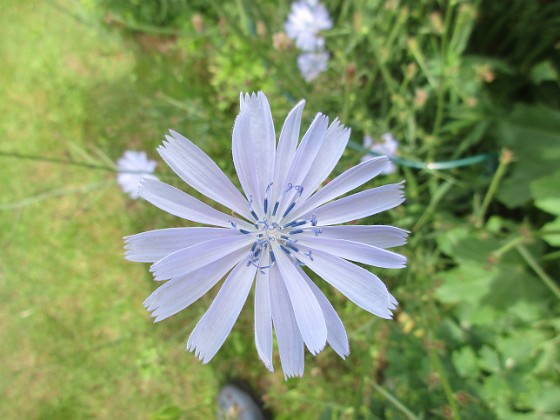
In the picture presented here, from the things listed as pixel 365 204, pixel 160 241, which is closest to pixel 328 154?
pixel 365 204

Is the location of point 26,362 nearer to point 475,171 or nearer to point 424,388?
point 424,388

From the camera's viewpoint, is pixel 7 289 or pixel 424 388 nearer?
pixel 424 388

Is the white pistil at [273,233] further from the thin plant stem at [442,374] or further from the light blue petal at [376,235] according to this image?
the thin plant stem at [442,374]

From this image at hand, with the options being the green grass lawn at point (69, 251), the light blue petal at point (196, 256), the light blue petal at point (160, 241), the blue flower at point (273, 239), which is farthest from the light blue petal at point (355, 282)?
the green grass lawn at point (69, 251)

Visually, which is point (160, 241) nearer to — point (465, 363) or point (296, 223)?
point (296, 223)

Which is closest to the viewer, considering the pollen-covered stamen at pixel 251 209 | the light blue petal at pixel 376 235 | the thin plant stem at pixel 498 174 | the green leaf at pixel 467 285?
the light blue petal at pixel 376 235

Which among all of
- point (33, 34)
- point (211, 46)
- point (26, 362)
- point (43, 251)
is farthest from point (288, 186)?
point (33, 34)

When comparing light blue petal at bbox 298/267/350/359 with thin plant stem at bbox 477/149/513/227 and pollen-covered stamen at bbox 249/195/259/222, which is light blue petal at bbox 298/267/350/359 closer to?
pollen-covered stamen at bbox 249/195/259/222
